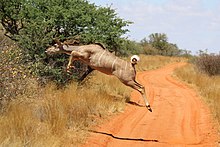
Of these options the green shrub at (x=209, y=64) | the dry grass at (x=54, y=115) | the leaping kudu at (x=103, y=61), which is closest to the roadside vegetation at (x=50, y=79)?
the dry grass at (x=54, y=115)

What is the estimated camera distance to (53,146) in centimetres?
773

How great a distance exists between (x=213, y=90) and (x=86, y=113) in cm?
813

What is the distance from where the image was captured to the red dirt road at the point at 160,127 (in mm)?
9784

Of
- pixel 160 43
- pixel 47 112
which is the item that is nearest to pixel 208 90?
pixel 47 112

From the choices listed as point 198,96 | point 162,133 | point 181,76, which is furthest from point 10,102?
point 181,76

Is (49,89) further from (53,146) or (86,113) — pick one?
(53,146)

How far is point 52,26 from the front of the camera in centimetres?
1524

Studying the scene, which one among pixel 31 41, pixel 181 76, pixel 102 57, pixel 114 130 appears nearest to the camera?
pixel 114 130

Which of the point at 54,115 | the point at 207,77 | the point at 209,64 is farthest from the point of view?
the point at 209,64

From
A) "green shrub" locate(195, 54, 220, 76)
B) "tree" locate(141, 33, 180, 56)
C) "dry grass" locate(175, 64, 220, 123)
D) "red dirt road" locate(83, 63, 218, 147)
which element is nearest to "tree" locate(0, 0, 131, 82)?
"red dirt road" locate(83, 63, 218, 147)

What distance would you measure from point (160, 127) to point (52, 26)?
245 inches

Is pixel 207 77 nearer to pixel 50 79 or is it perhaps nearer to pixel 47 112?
pixel 50 79

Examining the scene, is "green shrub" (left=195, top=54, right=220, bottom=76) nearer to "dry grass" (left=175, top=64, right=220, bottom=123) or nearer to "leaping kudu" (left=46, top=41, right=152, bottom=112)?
"dry grass" (left=175, top=64, right=220, bottom=123)

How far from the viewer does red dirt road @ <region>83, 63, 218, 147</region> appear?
978 cm
